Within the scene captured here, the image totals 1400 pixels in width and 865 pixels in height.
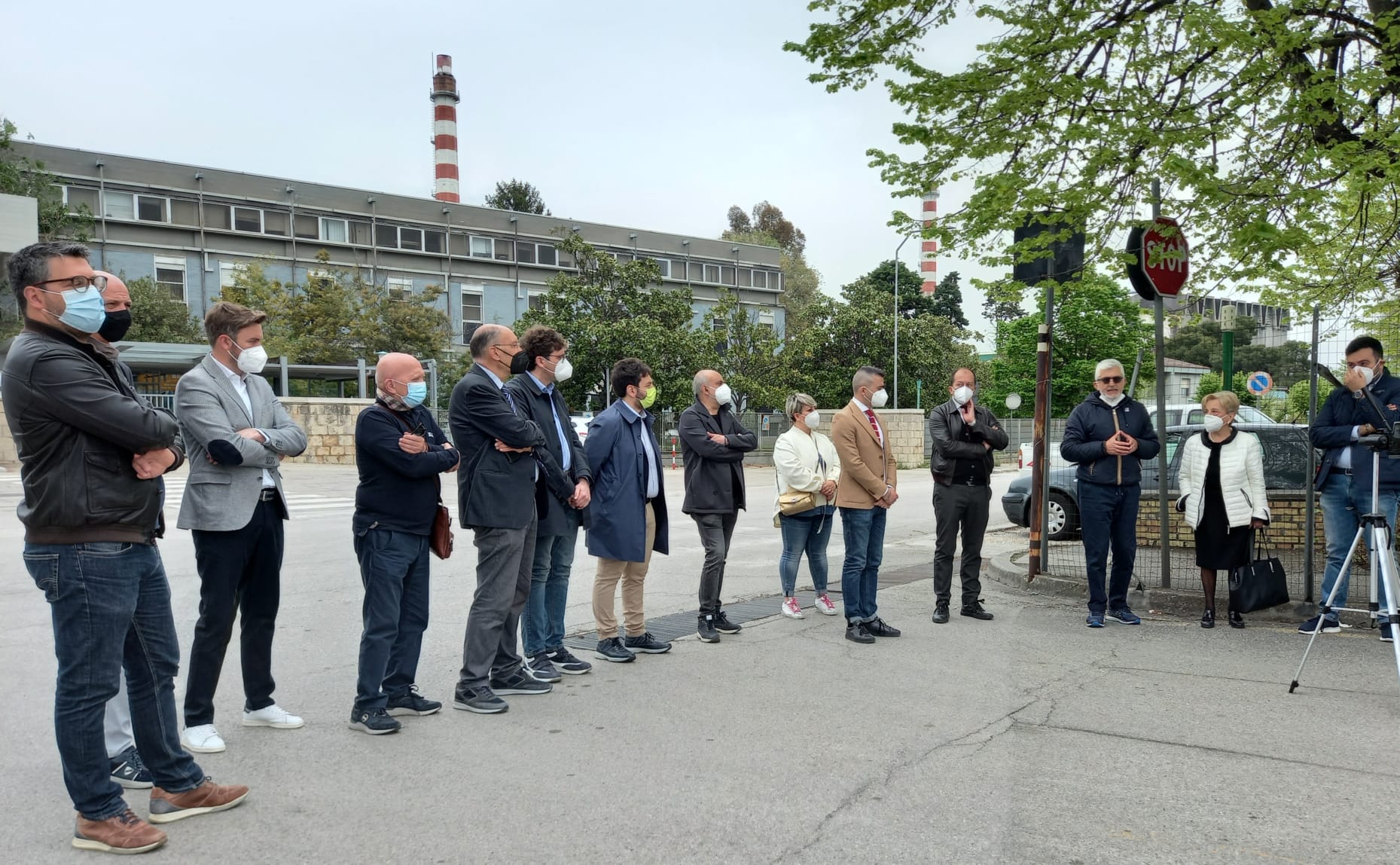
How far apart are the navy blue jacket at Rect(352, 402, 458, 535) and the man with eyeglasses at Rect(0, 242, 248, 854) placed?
4.58 ft

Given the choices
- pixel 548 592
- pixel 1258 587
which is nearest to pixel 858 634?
pixel 548 592

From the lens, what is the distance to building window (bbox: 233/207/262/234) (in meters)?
44.9

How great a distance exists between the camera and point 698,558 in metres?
11.5

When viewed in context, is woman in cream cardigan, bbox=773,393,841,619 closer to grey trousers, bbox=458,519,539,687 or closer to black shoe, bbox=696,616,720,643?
black shoe, bbox=696,616,720,643

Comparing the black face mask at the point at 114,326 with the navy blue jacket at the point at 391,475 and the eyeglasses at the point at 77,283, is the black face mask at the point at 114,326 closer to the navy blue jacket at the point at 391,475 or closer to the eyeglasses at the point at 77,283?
the eyeglasses at the point at 77,283

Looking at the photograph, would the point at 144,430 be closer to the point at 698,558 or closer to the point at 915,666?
the point at 915,666

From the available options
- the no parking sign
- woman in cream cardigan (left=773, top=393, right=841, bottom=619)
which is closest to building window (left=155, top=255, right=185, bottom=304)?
the no parking sign

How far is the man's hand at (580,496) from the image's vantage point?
593 centimetres

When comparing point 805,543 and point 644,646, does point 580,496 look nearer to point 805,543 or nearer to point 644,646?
point 644,646

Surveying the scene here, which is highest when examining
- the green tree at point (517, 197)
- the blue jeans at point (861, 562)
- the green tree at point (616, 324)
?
the green tree at point (517, 197)

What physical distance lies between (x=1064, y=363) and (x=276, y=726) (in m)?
50.5

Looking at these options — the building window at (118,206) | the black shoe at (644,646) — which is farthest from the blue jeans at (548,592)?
the building window at (118,206)

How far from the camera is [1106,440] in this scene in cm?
784

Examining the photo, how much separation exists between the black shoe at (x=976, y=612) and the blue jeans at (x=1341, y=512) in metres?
2.31
